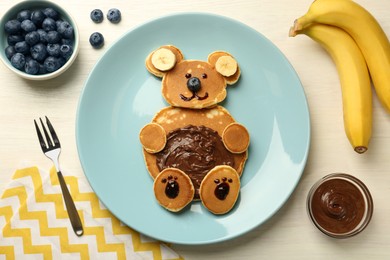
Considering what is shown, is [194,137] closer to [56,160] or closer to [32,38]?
[56,160]

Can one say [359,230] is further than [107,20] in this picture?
No

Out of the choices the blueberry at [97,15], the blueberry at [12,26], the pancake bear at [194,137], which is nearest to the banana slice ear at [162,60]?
the pancake bear at [194,137]

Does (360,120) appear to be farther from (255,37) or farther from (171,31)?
(171,31)

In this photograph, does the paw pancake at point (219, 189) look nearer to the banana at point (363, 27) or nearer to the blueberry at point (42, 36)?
the banana at point (363, 27)

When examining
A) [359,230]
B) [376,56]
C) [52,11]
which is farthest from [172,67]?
[359,230]

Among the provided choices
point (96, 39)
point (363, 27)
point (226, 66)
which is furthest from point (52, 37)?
point (363, 27)

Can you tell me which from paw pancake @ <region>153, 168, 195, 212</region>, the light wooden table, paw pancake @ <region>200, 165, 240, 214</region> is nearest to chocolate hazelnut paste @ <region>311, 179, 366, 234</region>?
the light wooden table
